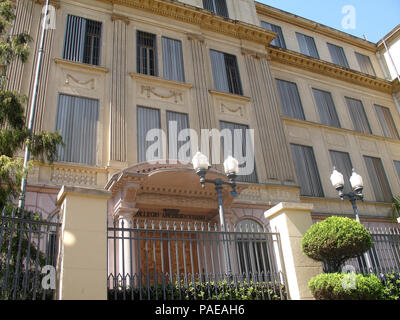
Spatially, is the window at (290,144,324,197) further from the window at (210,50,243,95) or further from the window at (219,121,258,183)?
the window at (210,50,243,95)

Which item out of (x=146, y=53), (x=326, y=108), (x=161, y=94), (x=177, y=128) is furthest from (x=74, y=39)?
(x=326, y=108)

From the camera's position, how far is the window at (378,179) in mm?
18469

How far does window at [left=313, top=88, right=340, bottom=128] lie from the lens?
63.8 feet

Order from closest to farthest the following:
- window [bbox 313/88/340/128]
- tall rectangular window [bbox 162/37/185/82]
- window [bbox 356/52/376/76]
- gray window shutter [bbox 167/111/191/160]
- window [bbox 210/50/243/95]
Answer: gray window shutter [bbox 167/111/191/160]
tall rectangular window [bbox 162/37/185/82]
window [bbox 210/50/243/95]
window [bbox 313/88/340/128]
window [bbox 356/52/376/76]

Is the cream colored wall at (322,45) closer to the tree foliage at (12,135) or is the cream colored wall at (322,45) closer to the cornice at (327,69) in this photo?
the cornice at (327,69)

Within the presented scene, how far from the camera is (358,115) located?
68.2ft

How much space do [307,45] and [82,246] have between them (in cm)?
2003

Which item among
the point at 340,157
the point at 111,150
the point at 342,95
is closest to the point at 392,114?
the point at 342,95

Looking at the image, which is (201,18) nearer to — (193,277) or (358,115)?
(358,115)

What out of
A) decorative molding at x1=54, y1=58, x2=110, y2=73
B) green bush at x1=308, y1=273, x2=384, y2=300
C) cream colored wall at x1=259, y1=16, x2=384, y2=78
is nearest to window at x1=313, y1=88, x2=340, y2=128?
cream colored wall at x1=259, y1=16, x2=384, y2=78

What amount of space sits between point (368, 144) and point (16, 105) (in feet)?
57.3

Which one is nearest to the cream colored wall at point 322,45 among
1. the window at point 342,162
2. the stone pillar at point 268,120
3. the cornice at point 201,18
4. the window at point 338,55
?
the window at point 338,55

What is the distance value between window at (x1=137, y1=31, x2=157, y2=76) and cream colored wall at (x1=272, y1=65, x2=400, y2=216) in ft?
21.5

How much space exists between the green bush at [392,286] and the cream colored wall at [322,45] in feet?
51.2
